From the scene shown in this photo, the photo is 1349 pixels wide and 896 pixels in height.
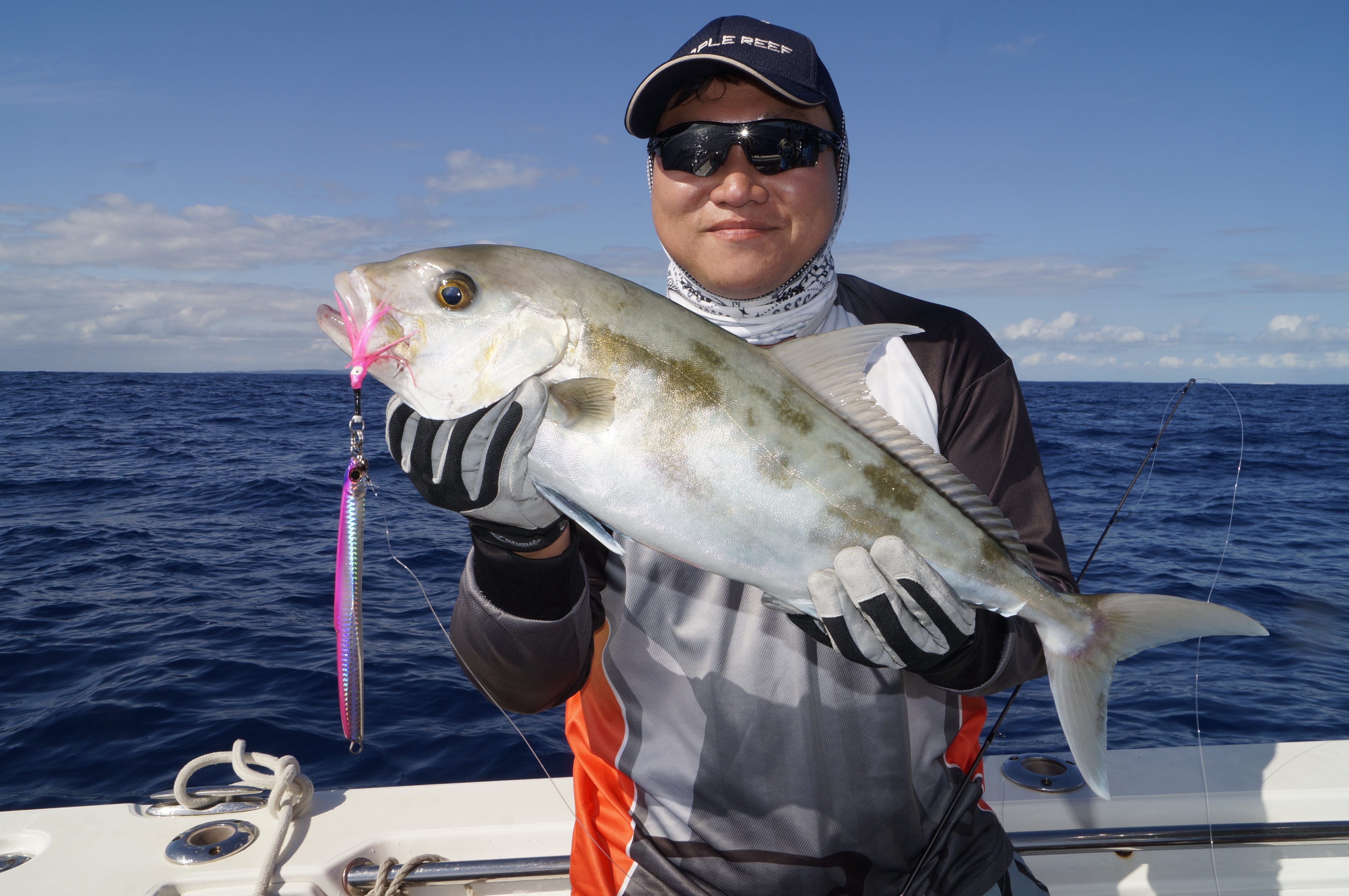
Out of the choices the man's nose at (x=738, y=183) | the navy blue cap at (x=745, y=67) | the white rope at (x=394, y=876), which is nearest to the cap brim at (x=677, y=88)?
the navy blue cap at (x=745, y=67)

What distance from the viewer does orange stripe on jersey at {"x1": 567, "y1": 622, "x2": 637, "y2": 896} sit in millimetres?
2988

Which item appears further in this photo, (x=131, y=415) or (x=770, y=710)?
(x=131, y=415)

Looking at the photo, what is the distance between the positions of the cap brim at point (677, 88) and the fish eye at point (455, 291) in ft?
4.18

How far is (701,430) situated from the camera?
235 cm

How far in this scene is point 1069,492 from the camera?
1988 centimetres

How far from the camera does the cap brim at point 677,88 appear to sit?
2939 millimetres

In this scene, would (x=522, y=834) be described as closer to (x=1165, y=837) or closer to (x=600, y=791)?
(x=600, y=791)

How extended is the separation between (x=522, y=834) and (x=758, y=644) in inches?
72.7

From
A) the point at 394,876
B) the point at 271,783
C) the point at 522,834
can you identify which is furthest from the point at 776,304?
the point at 271,783

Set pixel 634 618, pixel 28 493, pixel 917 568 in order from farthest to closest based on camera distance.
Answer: pixel 28 493 → pixel 634 618 → pixel 917 568

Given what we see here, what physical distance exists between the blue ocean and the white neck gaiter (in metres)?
2.15

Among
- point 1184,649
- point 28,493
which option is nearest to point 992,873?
point 1184,649

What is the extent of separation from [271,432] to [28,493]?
43.6ft

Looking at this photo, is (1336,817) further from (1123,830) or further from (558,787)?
(558,787)
